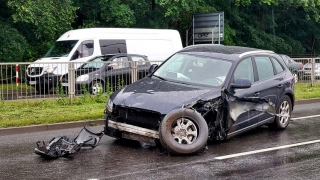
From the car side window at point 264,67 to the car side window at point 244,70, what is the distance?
282 millimetres

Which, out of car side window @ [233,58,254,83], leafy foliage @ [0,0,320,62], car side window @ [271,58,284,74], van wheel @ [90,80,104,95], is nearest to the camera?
car side window @ [233,58,254,83]

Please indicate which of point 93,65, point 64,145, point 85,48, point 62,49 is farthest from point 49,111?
point 62,49

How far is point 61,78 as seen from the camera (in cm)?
1404

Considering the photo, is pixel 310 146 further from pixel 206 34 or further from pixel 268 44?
pixel 268 44

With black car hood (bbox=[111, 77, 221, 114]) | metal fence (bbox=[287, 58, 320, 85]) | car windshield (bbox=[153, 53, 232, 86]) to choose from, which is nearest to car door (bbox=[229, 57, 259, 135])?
car windshield (bbox=[153, 53, 232, 86])

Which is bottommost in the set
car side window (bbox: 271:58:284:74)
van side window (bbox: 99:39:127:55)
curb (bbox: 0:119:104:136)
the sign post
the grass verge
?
curb (bbox: 0:119:104:136)

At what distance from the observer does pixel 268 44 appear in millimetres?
38094

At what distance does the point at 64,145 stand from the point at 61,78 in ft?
20.7

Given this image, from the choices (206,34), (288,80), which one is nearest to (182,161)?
(288,80)

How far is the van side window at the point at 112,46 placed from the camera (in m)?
20.8

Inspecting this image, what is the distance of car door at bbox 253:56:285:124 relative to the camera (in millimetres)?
9648

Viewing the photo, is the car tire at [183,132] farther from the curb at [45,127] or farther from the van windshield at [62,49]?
the van windshield at [62,49]

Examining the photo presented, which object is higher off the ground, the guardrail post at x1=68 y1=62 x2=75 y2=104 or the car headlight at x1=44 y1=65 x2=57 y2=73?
the car headlight at x1=44 y1=65 x2=57 y2=73

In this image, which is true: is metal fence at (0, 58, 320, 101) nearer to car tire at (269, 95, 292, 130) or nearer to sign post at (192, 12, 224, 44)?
car tire at (269, 95, 292, 130)
